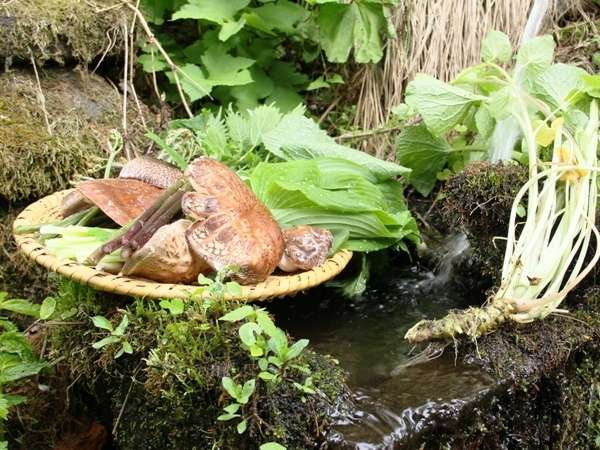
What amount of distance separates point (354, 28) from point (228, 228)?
2.26 meters

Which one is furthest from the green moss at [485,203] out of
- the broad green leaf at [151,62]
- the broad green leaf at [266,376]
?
the broad green leaf at [151,62]

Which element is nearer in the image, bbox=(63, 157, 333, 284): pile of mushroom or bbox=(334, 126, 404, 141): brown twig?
bbox=(63, 157, 333, 284): pile of mushroom

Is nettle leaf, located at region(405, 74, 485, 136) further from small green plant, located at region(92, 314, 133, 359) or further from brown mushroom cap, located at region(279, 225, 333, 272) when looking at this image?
small green plant, located at region(92, 314, 133, 359)

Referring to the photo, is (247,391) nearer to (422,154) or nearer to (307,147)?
(307,147)

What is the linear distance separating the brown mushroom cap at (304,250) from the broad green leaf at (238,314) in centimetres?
58

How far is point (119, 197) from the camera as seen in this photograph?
2.70 metres

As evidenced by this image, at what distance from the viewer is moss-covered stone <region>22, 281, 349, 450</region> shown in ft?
6.81

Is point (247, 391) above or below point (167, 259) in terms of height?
below

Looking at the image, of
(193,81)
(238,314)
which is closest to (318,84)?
(193,81)

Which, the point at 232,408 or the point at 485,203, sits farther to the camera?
the point at 485,203

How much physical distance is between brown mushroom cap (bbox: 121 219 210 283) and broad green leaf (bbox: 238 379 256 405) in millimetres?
546

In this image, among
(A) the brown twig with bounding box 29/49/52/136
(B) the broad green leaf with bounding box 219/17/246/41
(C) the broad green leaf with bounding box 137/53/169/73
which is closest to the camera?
(A) the brown twig with bounding box 29/49/52/136

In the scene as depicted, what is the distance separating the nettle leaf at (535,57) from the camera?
319cm

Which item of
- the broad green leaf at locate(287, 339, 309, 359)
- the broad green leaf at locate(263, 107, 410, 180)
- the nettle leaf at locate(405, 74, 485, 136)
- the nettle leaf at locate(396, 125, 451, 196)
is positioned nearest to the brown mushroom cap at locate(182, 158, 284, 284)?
the broad green leaf at locate(287, 339, 309, 359)
